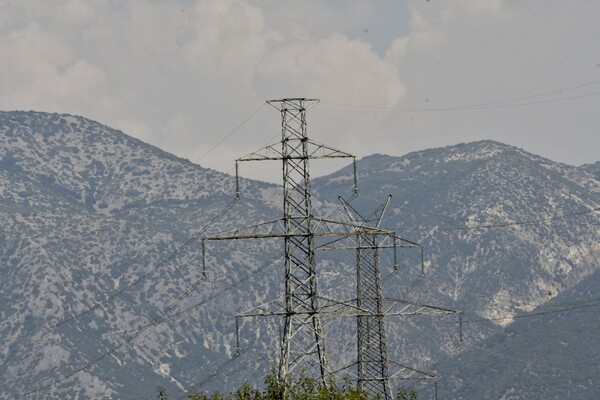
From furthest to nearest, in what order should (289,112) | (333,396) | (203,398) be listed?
1. (203,398)
2. (289,112)
3. (333,396)

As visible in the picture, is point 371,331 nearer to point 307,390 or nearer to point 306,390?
point 307,390

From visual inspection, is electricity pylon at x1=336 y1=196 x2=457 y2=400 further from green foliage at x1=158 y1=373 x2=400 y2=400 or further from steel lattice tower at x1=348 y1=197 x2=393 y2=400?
green foliage at x1=158 y1=373 x2=400 y2=400

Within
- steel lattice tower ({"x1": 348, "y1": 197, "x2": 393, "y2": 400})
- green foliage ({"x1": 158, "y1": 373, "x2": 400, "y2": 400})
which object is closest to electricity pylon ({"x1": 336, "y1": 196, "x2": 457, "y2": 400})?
steel lattice tower ({"x1": 348, "y1": 197, "x2": 393, "y2": 400})

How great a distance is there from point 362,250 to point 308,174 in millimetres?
24559

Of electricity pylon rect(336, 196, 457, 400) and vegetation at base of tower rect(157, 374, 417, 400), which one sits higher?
electricity pylon rect(336, 196, 457, 400)

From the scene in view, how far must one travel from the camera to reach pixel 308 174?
414 ft

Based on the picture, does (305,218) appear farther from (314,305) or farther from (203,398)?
(203,398)

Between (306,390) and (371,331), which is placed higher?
(371,331)

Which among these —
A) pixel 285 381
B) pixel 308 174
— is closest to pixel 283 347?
pixel 285 381

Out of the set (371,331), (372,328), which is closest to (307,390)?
(372,328)

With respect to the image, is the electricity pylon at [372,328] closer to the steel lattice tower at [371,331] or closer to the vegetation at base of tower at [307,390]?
the steel lattice tower at [371,331]

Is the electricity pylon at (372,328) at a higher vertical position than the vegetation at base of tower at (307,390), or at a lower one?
higher

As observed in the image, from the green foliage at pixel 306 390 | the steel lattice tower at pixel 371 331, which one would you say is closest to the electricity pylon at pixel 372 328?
the steel lattice tower at pixel 371 331

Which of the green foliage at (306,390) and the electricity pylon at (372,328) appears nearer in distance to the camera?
the green foliage at (306,390)
